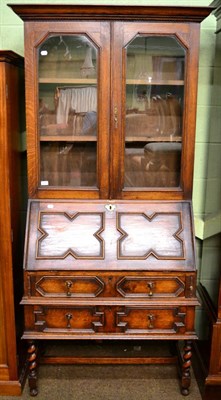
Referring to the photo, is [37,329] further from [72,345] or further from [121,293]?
[72,345]

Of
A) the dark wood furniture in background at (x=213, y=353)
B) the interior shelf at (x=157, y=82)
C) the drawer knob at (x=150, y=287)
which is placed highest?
the interior shelf at (x=157, y=82)

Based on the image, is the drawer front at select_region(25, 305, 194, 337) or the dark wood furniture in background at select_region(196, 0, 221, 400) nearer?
the drawer front at select_region(25, 305, 194, 337)

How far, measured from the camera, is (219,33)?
2.34 meters

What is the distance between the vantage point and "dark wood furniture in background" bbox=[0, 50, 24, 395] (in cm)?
203

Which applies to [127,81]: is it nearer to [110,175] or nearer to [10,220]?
[110,175]

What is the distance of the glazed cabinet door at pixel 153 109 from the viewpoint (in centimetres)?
201

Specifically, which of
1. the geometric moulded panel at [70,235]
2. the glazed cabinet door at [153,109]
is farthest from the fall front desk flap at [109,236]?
the glazed cabinet door at [153,109]

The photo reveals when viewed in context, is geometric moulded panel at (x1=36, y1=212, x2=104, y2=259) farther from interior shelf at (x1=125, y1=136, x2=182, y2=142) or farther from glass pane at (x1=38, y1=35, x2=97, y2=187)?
interior shelf at (x1=125, y1=136, x2=182, y2=142)

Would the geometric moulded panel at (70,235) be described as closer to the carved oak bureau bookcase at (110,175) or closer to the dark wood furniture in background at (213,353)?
the carved oak bureau bookcase at (110,175)

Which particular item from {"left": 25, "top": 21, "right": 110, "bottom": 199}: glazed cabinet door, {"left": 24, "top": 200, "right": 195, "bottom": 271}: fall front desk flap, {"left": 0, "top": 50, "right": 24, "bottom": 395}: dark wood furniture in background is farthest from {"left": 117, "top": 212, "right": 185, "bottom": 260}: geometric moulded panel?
{"left": 0, "top": 50, "right": 24, "bottom": 395}: dark wood furniture in background

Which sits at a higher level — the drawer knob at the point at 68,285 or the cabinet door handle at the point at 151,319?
the drawer knob at the point at 68,285

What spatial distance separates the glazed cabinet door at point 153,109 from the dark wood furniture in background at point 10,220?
1.78 feet

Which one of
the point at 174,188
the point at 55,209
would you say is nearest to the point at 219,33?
the point at 174,188

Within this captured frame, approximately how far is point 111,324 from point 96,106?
1.13 m
